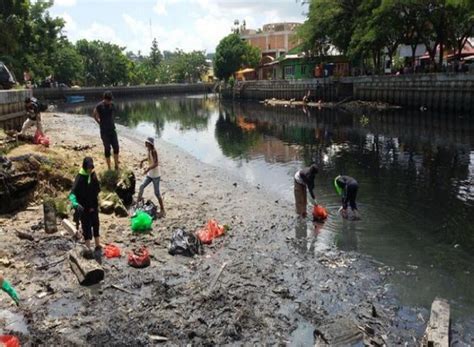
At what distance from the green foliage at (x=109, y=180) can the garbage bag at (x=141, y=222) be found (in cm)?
235

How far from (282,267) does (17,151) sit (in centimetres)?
856

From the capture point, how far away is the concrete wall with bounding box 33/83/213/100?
247 ft

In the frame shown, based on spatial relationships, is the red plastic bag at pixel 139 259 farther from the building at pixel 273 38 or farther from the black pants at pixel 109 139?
the building at pixel 273 38

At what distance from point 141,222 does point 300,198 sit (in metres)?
4.41

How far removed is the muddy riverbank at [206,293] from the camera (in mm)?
6750

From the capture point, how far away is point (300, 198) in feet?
41.0

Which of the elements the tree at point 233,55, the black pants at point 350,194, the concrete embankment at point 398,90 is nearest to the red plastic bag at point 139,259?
the black pants at point 350,194

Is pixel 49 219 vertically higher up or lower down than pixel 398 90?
lower down

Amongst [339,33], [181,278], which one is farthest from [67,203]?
[339,33]

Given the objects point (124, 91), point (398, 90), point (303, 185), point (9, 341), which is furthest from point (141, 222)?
point (124, 91)

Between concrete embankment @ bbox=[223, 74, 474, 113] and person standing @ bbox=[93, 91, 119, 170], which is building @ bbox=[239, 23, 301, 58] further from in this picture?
person standing @ bbox=[93, 91, 119, 170]

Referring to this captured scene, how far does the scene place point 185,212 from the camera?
12539 millimetres

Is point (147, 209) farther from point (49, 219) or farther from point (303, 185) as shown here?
point (303, 185)

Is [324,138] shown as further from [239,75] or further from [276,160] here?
[239,75]
